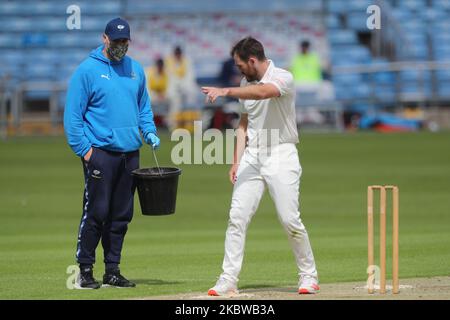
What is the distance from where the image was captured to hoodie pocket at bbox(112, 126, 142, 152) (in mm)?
9906

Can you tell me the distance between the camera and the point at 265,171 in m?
9.50

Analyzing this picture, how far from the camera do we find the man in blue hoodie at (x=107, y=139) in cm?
980

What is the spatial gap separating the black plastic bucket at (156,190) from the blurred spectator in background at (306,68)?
21.3 m

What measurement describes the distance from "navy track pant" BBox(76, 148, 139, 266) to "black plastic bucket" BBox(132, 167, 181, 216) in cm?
18

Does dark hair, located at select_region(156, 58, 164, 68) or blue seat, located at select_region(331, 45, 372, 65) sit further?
blue seat, located at select_region(331, 45, 372, 65)

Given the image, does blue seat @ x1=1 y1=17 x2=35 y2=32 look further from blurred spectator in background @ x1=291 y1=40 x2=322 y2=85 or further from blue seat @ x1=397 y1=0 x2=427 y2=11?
blue seat @ x1=397 y1=0 x2=427 y2=11

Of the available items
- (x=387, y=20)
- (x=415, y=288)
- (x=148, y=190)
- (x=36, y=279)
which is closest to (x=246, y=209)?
(x=148, y=190)

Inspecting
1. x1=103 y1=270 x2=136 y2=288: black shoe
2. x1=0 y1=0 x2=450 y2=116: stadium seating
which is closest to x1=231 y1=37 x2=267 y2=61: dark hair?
x1=103 y1=270 x2=136 y2=288: black shoe

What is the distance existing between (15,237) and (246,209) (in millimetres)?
6716

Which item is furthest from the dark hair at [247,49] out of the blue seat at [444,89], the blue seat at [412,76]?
the blue seat at [444,89]

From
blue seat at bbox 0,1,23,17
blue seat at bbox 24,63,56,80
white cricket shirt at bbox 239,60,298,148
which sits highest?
blue seat at bbox 0,1,23,17

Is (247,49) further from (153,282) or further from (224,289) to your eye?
(153,282)

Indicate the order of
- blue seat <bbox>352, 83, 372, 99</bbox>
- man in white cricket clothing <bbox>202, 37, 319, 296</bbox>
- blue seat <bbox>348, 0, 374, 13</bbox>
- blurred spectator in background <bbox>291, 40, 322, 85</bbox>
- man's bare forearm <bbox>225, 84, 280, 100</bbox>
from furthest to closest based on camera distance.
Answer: blue seat <bbox>348, 0, 374, 13</bbox> → blue seat <bbox>352, 83, 372, 99</bbox> → blurred spectator in background <bbox>291, 40, 322, 85</bbox> → man in white cricket clothing <bbox>202, 37, 319, 296</bbox> → man's bare forearm <bbox>225, 84, 280, 100</bbox>

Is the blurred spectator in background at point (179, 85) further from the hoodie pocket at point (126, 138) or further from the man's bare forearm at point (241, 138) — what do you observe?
the man's bare forearm at point (241, 138)
